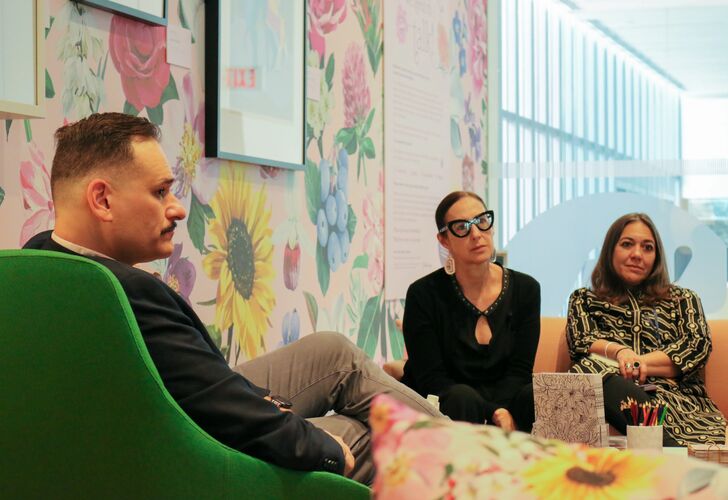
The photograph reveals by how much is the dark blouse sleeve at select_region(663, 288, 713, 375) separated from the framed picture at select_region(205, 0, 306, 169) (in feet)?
5.07

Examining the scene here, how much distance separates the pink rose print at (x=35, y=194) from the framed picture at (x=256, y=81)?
81 cm

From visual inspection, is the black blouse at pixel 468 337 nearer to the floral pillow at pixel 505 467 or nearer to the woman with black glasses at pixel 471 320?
the woman with black glasses at pixel 471 320

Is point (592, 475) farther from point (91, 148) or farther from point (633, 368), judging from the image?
point (633, 368)

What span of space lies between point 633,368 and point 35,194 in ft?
7.17

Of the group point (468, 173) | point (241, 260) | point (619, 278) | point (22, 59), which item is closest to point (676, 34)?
point (468, 173)

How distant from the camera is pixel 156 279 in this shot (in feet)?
5.77

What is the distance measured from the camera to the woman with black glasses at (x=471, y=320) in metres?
3.57

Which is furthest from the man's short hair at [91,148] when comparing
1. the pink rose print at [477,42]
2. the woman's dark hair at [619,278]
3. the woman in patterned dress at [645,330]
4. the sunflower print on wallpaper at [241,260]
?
the pink rose print at [477,42]

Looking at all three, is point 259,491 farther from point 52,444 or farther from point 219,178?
point 219,178

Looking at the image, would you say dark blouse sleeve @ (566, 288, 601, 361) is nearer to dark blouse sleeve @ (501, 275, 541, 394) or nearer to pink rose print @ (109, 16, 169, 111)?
dark blouse sleeve @ (501, 275, 541, 394)

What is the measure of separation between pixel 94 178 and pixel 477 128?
4487 mm

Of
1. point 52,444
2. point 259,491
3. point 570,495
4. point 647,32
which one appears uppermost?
point 647,32

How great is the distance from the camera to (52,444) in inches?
59.7

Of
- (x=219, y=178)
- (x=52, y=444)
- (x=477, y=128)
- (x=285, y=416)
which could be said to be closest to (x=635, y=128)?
(x=477, y=128)
